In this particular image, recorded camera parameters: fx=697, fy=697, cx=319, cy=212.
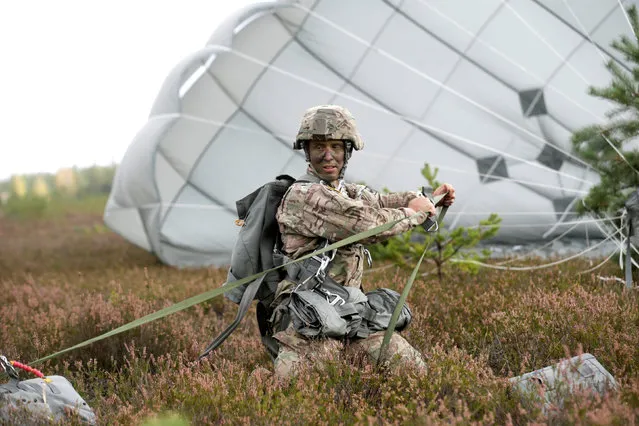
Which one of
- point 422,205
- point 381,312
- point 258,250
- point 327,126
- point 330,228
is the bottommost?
point 381,312

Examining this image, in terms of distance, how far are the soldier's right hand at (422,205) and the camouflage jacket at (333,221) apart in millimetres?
42

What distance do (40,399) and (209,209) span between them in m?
6.93

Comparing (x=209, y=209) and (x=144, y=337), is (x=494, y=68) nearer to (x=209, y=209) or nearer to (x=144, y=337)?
(x=209, y=209)

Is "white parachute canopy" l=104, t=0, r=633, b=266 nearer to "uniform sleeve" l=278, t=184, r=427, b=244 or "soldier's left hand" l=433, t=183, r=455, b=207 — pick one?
"soldier's left hand" l=433, t=183, r=455, b=207

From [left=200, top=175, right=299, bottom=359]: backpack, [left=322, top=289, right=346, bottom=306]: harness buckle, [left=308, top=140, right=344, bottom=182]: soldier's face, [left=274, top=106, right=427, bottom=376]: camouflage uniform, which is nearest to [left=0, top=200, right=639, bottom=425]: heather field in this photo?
[left=274, top=106, right=427, bottom=376]: camouflage uniform

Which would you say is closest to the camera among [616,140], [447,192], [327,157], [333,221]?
[333,221]

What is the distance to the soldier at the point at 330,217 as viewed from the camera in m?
3.76

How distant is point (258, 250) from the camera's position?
3.95 meters

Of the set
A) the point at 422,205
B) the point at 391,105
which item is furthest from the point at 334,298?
the point at 391,105

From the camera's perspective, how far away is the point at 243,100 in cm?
984

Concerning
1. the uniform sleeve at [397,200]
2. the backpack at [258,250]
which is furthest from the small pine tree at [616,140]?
Result: the backpack at [258,250]

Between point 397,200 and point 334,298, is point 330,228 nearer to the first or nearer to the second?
point 334,298

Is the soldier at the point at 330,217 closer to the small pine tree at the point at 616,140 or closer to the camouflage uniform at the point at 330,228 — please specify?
the camouflage uniform at the point at 330,228

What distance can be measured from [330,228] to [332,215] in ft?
0.23
